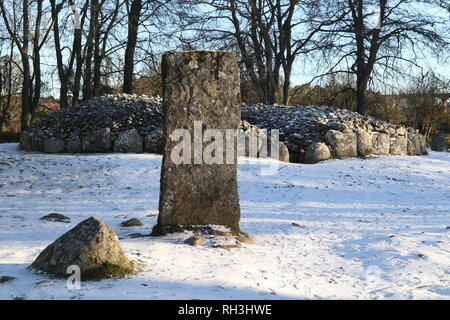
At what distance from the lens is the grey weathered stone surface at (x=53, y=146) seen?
1102cm

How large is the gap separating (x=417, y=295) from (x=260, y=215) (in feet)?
9.57

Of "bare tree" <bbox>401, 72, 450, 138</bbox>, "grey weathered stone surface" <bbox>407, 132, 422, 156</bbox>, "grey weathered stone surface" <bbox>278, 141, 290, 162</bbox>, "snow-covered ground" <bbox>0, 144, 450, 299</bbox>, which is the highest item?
"bare tree" <bbox>401, 72, 450, 138</bbox>

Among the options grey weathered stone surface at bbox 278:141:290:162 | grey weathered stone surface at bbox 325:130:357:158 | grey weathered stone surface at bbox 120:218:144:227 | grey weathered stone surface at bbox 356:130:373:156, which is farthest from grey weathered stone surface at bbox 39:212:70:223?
grey weathered stone surface at bbox 356:130:373:156

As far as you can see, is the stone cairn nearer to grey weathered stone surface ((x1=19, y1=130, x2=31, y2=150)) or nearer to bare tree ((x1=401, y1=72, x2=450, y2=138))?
grey weathered stone surface ((x1=19, y1=130, x2=31, y2=150))

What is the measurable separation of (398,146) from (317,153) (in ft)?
10.7

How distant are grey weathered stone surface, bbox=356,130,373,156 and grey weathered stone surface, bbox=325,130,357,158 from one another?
23 centimetres

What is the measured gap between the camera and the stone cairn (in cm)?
1054

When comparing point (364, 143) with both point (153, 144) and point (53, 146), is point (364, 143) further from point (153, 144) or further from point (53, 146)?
point (53, 146)

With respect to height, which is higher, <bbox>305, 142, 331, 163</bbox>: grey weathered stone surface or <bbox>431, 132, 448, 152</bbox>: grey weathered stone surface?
<bbox>431, 132, 448, 152</bbox>: grey weathered stone surface

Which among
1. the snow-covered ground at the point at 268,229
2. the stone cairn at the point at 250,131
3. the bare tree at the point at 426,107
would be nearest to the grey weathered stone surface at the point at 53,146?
the stone cairn at the point at 250,131

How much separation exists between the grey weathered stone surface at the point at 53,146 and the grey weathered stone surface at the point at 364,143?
784cm

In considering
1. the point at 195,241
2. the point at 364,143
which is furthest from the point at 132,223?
the point at 364,143

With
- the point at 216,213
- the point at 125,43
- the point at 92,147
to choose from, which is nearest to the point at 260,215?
the point at 216,213

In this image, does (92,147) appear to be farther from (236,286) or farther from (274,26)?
(274,26)
